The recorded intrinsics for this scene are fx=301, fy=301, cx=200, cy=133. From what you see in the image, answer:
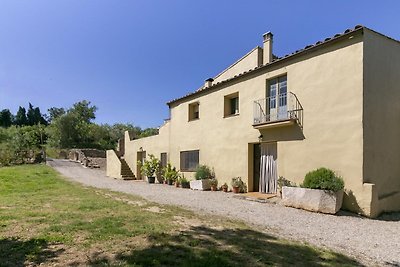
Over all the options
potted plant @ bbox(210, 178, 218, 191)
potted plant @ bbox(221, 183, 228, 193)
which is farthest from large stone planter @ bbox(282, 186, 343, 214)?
potted plant @ bbox(210, 178, 218, 191)

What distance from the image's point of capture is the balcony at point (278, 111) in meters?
11.9

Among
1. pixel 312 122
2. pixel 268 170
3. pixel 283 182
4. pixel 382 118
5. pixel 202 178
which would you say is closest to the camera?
pixel 382 118

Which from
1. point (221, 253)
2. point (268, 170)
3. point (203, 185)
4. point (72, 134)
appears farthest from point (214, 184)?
point (72, 134)

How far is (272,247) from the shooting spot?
570 cm

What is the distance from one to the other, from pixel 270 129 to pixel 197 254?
895 cm

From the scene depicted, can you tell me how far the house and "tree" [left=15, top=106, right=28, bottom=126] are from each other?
261 ft

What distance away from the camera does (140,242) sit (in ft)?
18.5

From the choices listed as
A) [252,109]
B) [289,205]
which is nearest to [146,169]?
[252,109]

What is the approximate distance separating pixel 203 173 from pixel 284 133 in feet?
18.4

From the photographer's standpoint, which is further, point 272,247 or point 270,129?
point 270,129

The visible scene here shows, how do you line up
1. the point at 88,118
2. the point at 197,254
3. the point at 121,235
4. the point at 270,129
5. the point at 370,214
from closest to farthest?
the point at 197,254
the point at 121,235
the point at 370,214
the point at 270,129
the point at 88,118

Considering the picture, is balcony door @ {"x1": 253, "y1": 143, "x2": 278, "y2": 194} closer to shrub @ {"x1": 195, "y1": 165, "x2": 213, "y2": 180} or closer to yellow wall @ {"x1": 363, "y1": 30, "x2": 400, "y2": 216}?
shrub @ {"x1": 195, "y1": 165, "x2": 213, "y2": 180}

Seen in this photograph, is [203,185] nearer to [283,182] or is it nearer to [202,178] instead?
[202,178]

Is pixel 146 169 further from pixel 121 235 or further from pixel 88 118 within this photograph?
pixel 88 118
